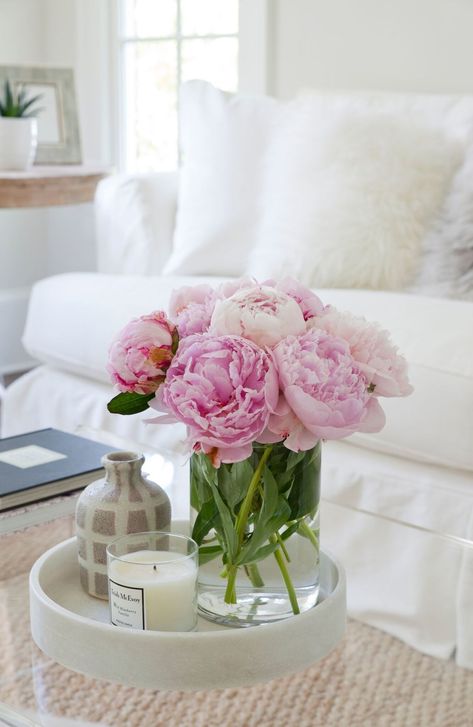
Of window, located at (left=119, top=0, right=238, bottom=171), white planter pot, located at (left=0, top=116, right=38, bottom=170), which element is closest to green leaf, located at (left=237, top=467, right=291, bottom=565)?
white planter pot, located at (left=0, top=116, right=38, bottom=170)

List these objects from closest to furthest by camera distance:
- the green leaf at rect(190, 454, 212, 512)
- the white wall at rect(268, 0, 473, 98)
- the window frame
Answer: the green leaf at rect(190, 454, 212, 512)
the white wall at rect(268, 0, 473, 98)
the window frame

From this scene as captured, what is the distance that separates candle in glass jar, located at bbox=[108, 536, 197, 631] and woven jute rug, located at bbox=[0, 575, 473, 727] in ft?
0.17

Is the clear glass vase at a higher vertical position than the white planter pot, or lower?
lower

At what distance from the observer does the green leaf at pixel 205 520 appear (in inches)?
33.5

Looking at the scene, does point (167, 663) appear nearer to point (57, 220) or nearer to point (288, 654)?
point (288, 654)

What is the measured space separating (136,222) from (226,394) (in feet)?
5.35

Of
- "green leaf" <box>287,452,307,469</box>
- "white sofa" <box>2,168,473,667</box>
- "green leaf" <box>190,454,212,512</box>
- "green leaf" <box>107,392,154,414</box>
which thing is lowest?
"white sofa" <box>2,168,473,667</box>

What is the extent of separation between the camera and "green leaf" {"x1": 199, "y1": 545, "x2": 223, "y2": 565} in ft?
2.81

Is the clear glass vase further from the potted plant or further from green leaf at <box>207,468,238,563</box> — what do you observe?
Answer: the potted plant

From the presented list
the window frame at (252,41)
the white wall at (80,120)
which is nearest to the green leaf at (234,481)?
the window frame at (252,41)

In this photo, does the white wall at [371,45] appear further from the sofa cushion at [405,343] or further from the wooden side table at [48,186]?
the sofa cushion at [405,343]

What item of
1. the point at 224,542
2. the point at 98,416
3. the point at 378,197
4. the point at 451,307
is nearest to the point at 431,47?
the point at 378,197

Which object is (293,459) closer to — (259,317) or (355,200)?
(259,317)

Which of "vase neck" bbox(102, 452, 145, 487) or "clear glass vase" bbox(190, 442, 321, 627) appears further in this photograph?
"vase neck" bbox(102, 452, 145, 487)
